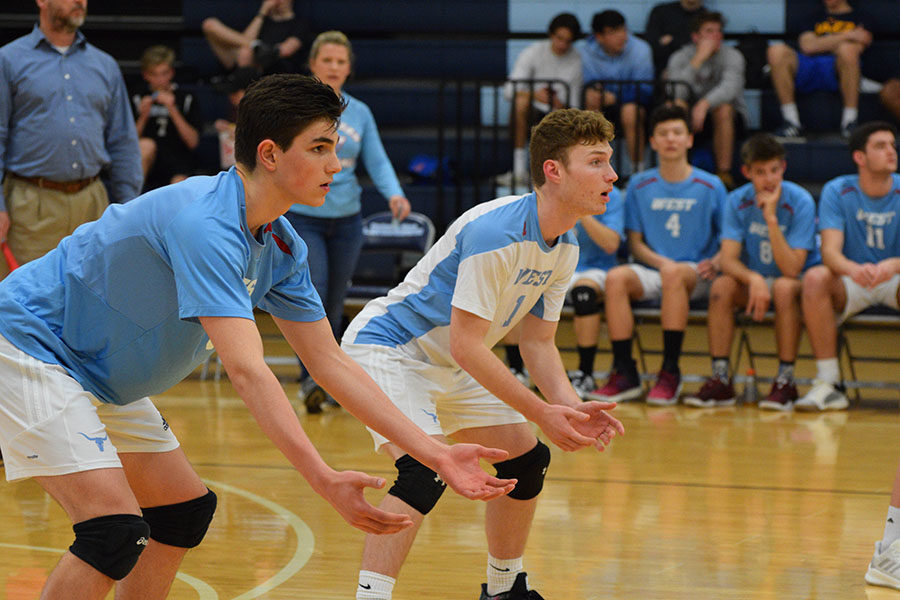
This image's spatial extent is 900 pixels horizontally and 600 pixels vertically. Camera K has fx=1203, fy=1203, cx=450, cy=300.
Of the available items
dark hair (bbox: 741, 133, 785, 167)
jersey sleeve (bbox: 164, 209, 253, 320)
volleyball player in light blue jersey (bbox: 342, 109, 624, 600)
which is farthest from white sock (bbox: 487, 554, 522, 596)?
dark hair (bbox: 741, 133, 785, 167)

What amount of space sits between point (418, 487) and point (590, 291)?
4022mm

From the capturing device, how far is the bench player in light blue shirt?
7.66 feet

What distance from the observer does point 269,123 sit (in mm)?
2424

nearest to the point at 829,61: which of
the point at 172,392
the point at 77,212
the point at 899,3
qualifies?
the point at 899,3

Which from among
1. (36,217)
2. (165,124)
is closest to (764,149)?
(36,217)

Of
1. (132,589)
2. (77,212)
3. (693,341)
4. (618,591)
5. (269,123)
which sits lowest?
(693,341)

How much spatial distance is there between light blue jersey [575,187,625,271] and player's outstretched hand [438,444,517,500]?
504cm

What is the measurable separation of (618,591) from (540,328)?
843mm

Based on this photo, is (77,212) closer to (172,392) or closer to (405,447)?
(172,392)

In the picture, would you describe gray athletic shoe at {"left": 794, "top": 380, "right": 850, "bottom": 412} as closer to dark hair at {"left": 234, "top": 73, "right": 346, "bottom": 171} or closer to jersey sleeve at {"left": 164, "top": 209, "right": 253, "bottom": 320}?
dark hair at {"left": 234, "top": 73, "right": 346, "bottom": 171}

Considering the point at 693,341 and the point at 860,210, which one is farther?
the point at 693,341

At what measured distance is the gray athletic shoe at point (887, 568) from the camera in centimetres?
369

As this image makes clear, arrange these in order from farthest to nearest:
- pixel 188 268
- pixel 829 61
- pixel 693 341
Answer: pixel 829 61
pixel 693 341
pixel 188 268

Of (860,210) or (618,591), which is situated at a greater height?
(860,210)
